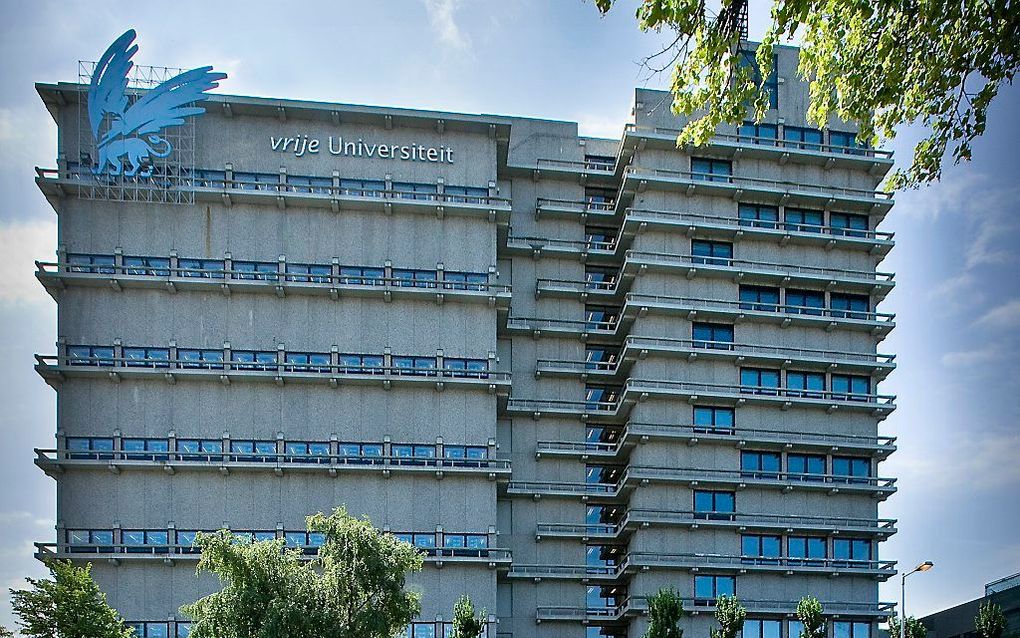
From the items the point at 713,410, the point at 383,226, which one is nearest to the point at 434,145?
the point at 383,226

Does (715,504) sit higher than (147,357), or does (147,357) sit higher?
(147,357)

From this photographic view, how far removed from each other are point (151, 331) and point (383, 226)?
15361 mm

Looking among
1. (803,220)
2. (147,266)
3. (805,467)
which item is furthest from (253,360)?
(803,220)

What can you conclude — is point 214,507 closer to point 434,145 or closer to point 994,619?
point 434,145

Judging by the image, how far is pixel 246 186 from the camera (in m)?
70.1

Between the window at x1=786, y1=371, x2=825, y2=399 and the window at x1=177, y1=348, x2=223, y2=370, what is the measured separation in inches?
1425

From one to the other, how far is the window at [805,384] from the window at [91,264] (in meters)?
43.3

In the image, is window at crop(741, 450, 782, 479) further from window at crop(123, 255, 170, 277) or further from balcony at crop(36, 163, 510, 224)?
window at crop(123, 255, 170, 277)

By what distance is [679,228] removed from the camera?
2945 inches

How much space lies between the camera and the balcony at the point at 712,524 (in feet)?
233

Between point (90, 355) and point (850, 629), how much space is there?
4961cm

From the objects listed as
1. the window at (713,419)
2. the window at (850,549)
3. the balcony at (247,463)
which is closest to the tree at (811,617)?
the window at (850,549)

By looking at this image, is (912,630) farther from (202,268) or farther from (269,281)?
(202,268)

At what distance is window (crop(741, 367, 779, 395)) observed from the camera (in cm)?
7406
